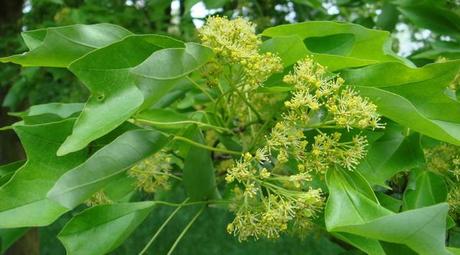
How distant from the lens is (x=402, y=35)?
12.2 feet

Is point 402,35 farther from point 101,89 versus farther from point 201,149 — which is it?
point 101,89

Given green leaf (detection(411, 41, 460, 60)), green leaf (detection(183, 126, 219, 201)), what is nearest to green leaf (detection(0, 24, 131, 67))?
green leaf (detection(183, 126, 219, 201))

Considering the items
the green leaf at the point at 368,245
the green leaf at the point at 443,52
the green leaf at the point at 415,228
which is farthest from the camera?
the green leaf at the point at 443,52

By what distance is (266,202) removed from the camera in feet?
3.12

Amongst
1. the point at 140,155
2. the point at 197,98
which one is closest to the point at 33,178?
the point at 140,155

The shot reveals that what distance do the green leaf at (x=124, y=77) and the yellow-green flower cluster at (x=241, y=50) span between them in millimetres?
38

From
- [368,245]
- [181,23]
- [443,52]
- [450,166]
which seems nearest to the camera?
[368,245]

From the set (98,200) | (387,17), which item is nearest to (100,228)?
(98,200)

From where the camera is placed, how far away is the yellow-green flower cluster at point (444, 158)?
1221 millimetres

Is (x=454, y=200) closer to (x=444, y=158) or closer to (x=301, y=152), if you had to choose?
(x=444, y=158)

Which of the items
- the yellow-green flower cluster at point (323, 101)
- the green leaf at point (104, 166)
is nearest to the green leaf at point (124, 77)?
the green leaf at point (104, 166)

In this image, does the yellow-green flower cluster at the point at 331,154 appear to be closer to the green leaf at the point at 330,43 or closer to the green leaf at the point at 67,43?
the green leaf at the point at 330,43

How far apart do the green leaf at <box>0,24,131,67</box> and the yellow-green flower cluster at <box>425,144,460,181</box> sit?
61cm

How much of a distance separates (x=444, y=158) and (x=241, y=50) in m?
0.49
